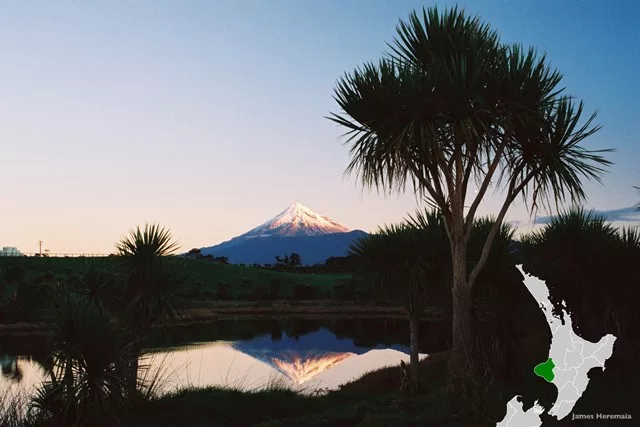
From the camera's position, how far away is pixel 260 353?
35.3m

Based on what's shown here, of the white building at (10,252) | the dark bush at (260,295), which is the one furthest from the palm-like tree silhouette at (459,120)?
the white building at (10,252)

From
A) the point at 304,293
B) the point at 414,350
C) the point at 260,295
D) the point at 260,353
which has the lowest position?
the point at 260,353

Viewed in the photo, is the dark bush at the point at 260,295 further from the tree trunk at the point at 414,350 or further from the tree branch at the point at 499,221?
the tree branch at the point at 499,221

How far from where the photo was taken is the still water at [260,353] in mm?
22891

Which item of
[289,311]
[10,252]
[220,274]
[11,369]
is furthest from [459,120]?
[10,252]

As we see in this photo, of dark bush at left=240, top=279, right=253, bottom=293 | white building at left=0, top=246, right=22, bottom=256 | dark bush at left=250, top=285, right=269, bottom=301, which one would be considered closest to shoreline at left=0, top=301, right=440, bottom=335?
dark bush at left=250, top=285, right=269, bottom=301

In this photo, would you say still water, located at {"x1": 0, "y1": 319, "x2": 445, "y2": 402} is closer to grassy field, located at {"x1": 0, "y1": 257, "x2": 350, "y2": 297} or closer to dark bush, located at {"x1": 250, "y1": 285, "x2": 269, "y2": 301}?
dark bush, located at {"x1": 250, "y1": 285, "x2": 269, "y2": 301}

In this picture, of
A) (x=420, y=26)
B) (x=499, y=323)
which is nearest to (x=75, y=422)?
(x=420, y=26)

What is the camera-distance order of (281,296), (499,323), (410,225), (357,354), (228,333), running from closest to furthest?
(499,323) → (410,225) → (357,354) → (228,333) → (281,296)

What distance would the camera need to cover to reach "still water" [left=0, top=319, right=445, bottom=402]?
75.1ft

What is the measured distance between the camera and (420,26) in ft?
42.6

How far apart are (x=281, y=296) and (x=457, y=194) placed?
66295mm

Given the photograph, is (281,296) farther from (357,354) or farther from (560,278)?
(560,278)

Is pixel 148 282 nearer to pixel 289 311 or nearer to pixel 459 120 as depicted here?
pixel 459 120
